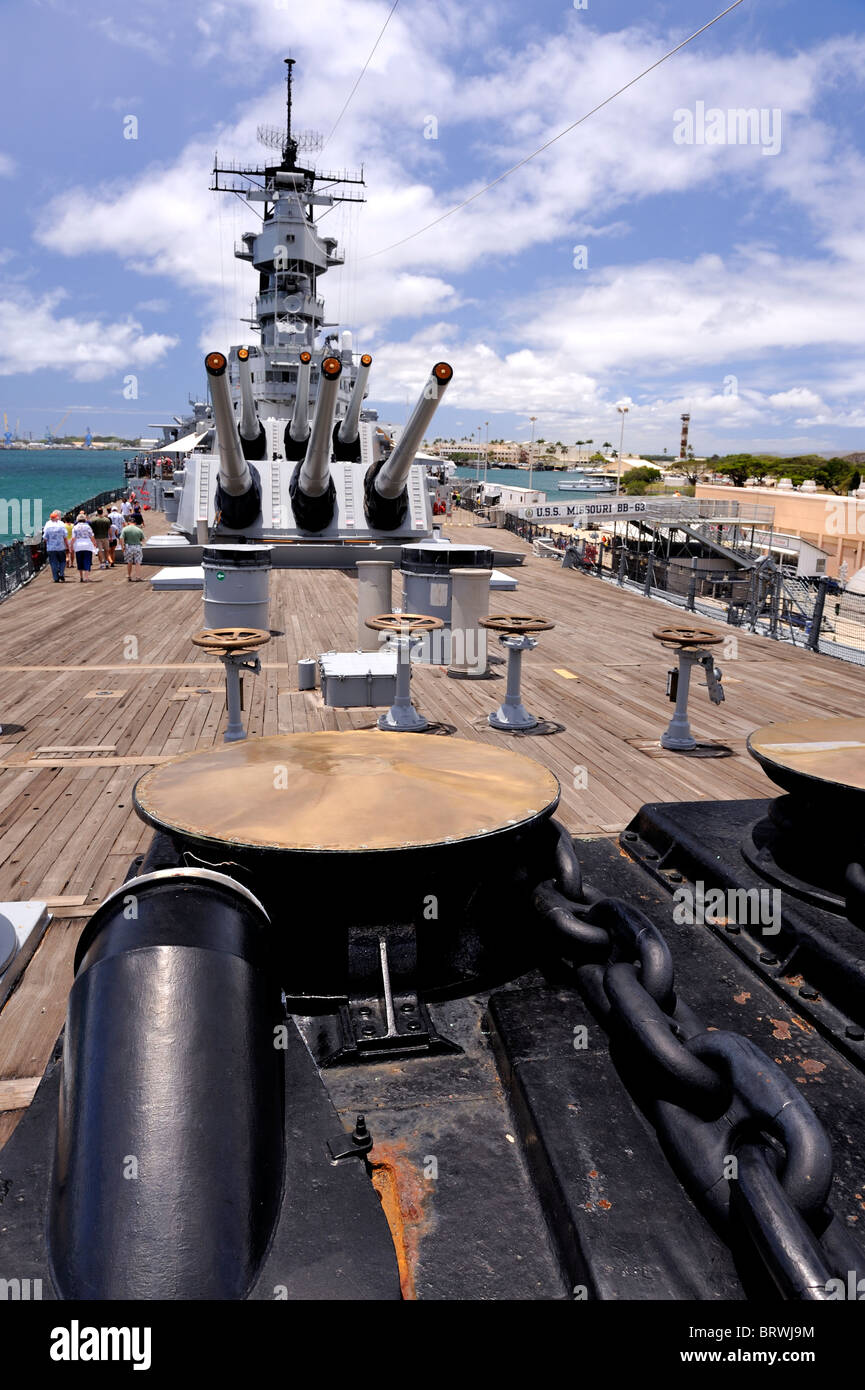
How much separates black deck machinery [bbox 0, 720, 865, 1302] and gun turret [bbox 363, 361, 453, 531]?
748 centimetres

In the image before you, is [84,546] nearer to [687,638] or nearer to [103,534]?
[103,534]

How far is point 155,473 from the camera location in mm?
40094

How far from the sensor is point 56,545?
49.4ft

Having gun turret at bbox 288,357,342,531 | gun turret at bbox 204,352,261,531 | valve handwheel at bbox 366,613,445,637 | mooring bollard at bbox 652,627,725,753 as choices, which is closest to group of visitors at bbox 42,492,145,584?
gun turret at bbox 204,352,261,531

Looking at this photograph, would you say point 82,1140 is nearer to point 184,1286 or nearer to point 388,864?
point 184,1286

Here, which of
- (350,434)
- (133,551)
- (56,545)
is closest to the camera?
(56,545)

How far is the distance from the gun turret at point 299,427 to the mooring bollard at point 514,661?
10.2m

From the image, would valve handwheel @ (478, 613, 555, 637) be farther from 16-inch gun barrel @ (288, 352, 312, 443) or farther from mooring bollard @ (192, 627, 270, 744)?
16-inch gun barrel @ (288, 352, 312, 443)

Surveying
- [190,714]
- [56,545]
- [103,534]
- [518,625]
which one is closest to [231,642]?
[190,714]

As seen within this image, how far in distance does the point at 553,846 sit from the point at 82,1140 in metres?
1.55

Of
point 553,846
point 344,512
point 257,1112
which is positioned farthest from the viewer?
point 344,512

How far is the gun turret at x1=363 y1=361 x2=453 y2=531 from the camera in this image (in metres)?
9.65

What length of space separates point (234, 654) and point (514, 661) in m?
2.14
